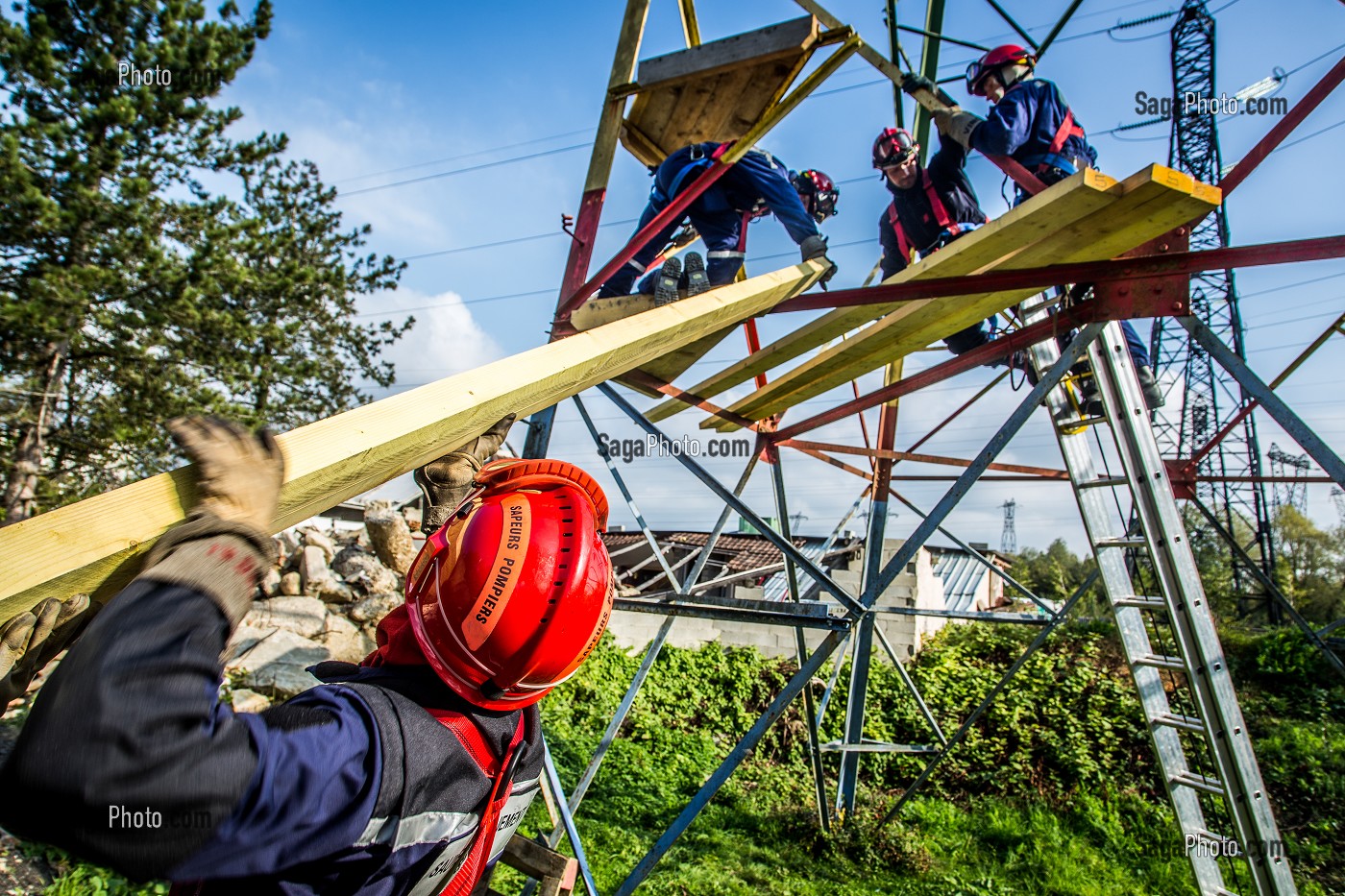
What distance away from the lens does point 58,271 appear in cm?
1006

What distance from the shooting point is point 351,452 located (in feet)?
4.62

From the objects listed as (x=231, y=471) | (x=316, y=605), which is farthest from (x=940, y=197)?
(x=316, y=605)

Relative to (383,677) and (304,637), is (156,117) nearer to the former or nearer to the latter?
(304,637)

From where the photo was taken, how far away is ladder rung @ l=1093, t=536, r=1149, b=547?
10.6ft

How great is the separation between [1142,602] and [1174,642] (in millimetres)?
208

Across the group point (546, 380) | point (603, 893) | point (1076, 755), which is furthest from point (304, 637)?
point (1076, 755)

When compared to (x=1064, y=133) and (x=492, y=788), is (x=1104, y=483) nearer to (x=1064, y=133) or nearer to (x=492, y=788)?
(x=1064, y=133)

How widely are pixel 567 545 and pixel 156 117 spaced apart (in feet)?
48.5

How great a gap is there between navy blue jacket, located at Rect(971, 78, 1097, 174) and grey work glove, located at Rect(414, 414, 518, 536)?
12.2ft

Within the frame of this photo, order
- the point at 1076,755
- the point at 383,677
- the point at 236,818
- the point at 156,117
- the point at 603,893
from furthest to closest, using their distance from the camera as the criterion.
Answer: the point at 156,117
the point at 1076,755
the point at 603,893
the point at 383,677
the point at 236,818

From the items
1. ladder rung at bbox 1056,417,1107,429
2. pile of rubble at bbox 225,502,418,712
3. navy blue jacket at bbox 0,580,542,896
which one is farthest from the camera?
pile of rubble at bbox 225,502,418,712

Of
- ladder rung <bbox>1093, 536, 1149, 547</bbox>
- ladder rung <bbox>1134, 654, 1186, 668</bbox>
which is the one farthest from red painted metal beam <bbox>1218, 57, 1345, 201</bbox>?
ladder rung <bbox>1134, 654, 1186, 668</bbox>

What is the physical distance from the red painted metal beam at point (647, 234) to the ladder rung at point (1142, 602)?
315cm

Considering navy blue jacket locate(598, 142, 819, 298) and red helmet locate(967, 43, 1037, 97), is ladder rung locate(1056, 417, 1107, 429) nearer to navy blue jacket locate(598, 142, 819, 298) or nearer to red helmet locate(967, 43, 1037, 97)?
navy blue jacket locate(598, 142, 819, 298)
